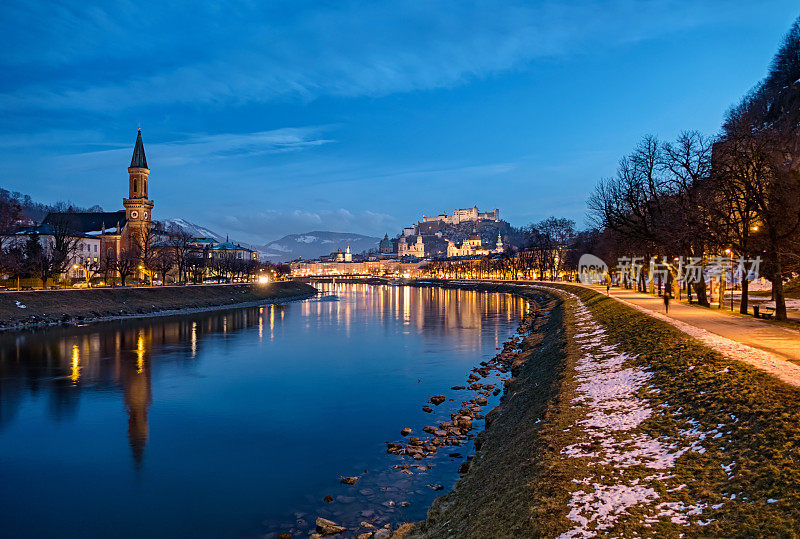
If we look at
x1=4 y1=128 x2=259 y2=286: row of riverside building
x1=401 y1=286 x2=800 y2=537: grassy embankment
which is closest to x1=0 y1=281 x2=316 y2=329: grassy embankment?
x1=4 y1=128 x2=259 y2=286: row of riverside building

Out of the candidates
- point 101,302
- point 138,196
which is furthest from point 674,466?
point 138,196

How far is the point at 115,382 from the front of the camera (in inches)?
1004

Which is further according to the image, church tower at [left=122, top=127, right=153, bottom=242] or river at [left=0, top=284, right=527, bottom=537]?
church tower at [left=122, top=127, right=153, bottom=242]

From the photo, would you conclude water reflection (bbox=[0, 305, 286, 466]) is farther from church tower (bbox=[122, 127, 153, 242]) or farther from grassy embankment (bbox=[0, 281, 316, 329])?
church tower (bbox=[122, 127, 153, 242])

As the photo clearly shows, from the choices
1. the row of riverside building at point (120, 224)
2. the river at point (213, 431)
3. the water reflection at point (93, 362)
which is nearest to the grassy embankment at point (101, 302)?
the water reflection at point (93, 362)

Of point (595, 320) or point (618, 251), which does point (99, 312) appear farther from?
point (618, 251)

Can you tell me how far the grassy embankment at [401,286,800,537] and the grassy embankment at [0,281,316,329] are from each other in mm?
46566

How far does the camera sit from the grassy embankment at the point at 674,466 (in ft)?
24.4

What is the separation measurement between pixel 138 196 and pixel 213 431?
99.7 metres

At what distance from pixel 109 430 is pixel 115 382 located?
8.01 meters

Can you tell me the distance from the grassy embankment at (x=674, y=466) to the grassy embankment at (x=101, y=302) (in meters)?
46.6

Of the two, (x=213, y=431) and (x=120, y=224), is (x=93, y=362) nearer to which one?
(x=213, y=431)

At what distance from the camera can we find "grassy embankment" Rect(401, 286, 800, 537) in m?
7.45

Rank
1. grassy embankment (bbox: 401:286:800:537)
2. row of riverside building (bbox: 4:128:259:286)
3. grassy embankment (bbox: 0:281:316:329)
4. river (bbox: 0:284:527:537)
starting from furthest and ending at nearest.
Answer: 1. row of riverside building (bbox: 4:128:259:286)
2. grassy embankment (bbox: 0:281:316:329)
3. river (bbox: 0:284:527:537)
4. grassy embankment (bbox: 401:286:800:537)
